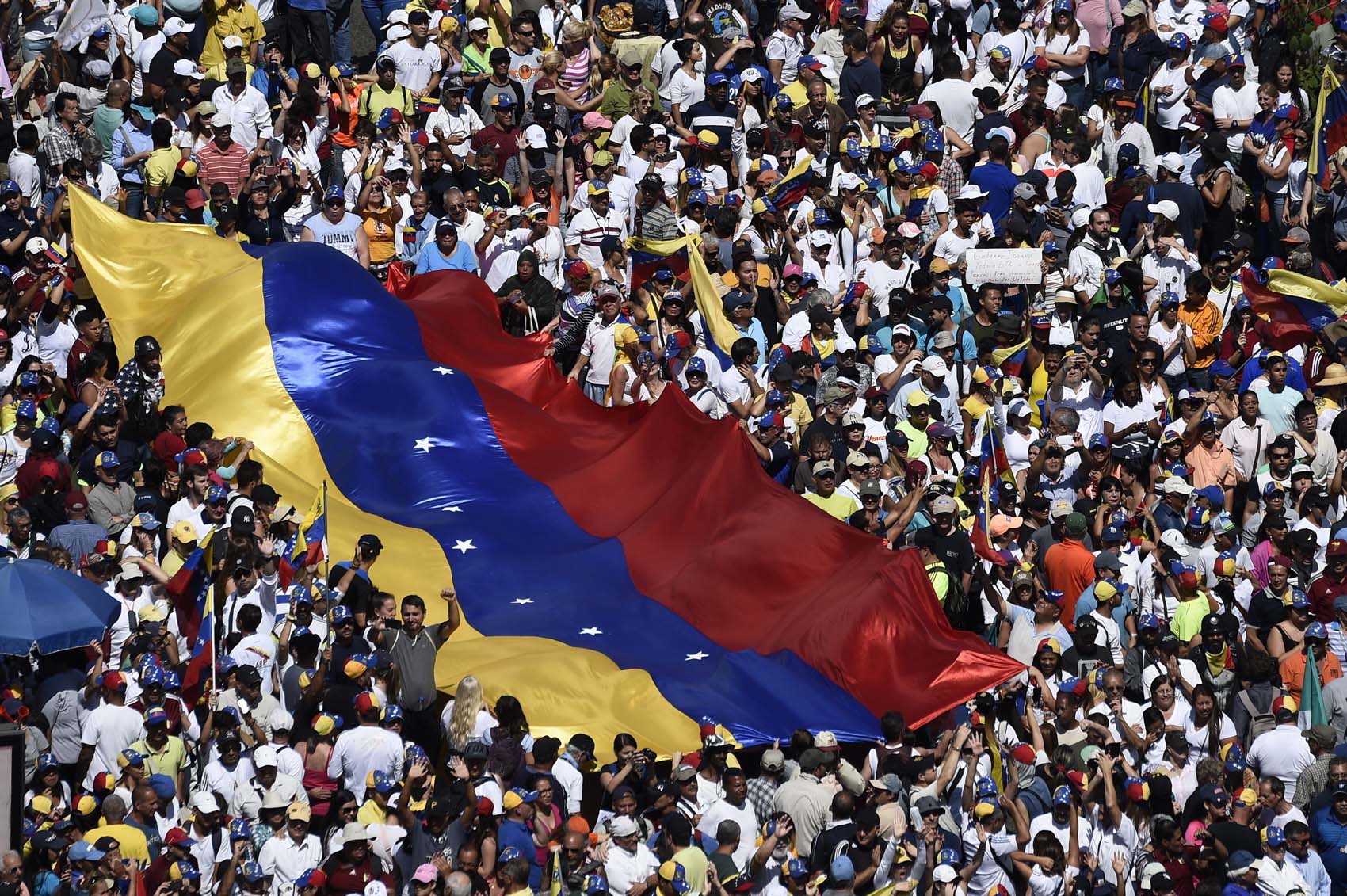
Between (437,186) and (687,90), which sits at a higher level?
(687,90)

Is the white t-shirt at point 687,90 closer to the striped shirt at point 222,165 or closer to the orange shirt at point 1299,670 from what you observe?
the striped shirt at point 222,165

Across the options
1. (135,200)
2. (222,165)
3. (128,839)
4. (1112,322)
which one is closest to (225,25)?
(222,165)

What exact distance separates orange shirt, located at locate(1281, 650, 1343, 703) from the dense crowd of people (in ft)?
0.15

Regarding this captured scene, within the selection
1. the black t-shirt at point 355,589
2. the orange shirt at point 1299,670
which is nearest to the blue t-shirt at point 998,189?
the orange shirt at point 1299,670

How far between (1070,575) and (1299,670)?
1.74m

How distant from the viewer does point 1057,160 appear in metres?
24.4

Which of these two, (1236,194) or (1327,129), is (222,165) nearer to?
(1236,194)

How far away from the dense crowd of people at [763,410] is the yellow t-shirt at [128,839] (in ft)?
0.15

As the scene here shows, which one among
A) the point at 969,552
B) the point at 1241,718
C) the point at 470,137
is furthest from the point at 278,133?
the point at 1241,718

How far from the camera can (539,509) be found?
842 inches

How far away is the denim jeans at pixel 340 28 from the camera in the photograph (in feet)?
84.9

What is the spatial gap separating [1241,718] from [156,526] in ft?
24.4

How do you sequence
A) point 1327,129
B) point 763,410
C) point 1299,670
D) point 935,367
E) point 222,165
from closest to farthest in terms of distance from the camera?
point 1299,670
point 935,367
point 763,410
point 222,165
point 1327,129

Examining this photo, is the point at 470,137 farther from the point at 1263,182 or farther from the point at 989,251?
the point at 1263,182
